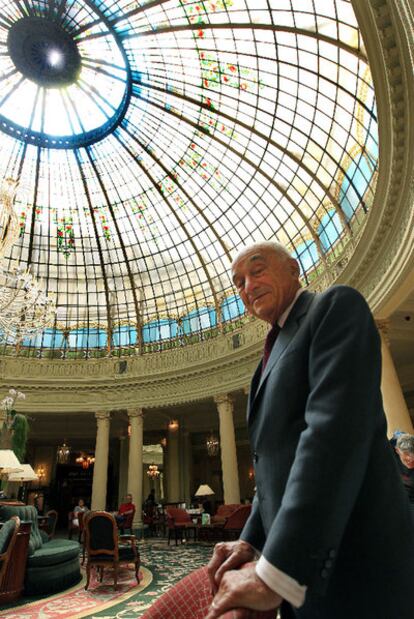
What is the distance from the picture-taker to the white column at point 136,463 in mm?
17531

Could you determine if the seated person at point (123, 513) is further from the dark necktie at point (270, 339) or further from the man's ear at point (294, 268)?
the man's ear at point (294, 268)

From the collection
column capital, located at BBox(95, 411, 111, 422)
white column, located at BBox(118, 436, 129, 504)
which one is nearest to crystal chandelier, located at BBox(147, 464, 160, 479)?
white column, located at BBox(118, 436, 129, 504)

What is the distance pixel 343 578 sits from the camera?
1037 mm

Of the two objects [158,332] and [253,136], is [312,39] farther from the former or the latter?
[158,332]

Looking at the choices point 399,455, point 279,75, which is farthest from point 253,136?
point 399,455

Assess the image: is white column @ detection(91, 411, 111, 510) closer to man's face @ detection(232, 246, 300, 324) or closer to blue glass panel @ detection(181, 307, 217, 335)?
blue glass panel @ detection(181, 307, 217, 335)

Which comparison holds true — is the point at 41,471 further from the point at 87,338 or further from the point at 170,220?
the point at 170,220

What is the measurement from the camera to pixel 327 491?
942 mm

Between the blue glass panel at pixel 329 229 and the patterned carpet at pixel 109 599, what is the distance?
37.0 feet

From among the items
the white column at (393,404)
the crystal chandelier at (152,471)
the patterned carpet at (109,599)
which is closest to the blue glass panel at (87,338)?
the crystal chandelier at (152,471)

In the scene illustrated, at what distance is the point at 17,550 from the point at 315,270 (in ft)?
42.8

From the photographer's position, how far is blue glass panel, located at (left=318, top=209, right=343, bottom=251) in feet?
47.2

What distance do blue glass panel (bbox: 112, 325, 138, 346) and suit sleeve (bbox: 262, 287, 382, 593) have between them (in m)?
20.9

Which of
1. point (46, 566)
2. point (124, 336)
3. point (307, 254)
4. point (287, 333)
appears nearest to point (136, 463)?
point (124, 336)
